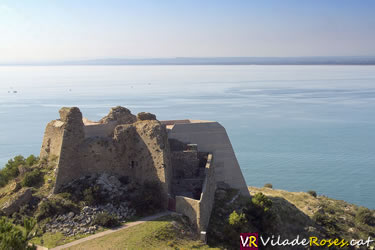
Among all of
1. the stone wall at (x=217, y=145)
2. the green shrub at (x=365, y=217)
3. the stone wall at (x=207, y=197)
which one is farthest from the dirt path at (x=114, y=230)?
the green shrub at (x=365, y=217)

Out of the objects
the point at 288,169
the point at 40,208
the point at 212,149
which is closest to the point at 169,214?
the point at 40,208

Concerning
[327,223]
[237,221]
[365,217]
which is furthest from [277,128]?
[237,221]

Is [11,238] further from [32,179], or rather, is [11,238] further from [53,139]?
[53,139]

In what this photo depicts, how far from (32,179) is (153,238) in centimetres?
1014

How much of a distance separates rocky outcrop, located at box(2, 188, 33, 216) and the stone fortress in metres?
1.68

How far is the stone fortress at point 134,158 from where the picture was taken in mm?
24016

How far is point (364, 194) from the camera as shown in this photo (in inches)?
2170

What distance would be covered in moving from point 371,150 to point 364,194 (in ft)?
78.4

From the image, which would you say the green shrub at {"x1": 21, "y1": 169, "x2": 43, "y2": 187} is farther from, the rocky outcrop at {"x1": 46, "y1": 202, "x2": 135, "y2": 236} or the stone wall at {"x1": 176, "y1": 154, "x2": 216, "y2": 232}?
the stone wall at {"x1": 176, "y1": 154, "x2": 216, "y2": 232}

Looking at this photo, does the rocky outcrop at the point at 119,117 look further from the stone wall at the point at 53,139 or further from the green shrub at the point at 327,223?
the green shrub at the point at 327,223

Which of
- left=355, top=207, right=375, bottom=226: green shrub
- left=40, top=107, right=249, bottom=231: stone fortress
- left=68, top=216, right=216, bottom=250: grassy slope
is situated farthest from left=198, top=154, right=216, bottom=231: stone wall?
left=355, top=207, right=375, bottom=226: green shrub

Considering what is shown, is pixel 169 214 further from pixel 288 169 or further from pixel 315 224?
pixel 288 169

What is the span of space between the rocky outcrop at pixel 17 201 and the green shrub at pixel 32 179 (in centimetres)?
240

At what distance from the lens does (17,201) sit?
73.0 feet
